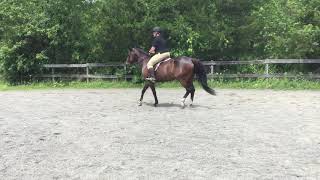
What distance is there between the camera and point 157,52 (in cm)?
1581

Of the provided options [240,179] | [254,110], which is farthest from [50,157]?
[254,110]

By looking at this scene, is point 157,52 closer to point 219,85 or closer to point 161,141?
point 161,141

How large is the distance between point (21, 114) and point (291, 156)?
8.55 metres

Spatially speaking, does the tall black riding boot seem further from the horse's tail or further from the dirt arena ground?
the horse's tail

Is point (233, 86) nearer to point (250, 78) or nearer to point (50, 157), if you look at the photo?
point (250, 78)

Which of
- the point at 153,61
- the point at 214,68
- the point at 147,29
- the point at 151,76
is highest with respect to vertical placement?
the point at 147,29

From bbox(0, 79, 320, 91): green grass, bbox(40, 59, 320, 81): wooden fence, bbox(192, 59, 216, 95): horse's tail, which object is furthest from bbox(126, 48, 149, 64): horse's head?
bbox(40, 59, 320, 81): wooden fence

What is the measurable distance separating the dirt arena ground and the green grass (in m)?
6.60

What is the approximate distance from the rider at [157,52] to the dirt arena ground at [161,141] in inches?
49.5

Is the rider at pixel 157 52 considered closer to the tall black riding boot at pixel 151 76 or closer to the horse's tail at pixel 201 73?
the tall black riding boot at pixel 151 76

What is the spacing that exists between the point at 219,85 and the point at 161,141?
1469 centimetres

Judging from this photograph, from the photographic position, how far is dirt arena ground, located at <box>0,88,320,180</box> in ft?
24.0

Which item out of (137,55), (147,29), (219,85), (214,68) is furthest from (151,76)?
(214,68)

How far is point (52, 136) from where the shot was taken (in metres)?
10.2
